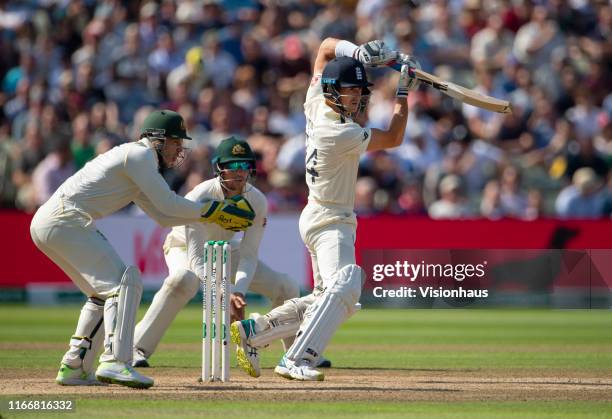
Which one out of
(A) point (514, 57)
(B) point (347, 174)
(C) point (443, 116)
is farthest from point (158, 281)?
(B) point (347, 174)

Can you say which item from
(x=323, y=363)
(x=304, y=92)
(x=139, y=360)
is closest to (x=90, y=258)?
(x=139, y=360)

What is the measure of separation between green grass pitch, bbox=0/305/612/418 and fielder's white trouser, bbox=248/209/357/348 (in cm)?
42

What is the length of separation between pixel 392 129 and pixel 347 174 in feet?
1.44

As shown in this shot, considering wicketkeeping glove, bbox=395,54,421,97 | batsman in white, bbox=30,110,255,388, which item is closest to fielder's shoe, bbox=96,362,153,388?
batsman in white, bbox=30,110,255,388

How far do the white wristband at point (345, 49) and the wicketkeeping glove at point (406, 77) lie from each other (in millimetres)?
378

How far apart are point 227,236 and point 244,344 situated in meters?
1.55

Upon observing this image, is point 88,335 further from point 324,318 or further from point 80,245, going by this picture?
point 324,318

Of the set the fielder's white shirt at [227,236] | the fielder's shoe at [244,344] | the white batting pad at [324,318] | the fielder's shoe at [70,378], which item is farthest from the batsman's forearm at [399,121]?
the fielder's shoe at [70,378]

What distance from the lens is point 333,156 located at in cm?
845

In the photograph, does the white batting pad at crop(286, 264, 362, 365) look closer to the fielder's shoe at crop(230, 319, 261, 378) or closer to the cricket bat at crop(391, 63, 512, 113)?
the fielder's shoe at crop(230, 319, 261, 378)

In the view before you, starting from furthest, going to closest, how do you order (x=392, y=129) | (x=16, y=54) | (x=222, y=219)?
(x=16, y=54), (x=392, y=129), (x=222, y=219)

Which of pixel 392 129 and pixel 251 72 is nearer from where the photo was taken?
pixel 392 129

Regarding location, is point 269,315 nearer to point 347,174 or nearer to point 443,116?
point 347,174

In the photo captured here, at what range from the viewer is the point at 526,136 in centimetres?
1839
